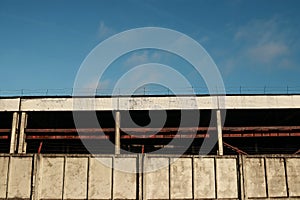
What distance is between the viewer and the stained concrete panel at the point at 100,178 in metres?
12.4

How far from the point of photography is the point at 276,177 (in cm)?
1305

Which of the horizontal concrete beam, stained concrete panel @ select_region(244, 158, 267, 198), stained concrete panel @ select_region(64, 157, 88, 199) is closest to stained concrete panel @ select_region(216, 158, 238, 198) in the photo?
stained concrete panel @ select_region(244, 158, 267, 198)

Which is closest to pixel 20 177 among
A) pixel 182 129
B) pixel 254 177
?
pixel 254 177

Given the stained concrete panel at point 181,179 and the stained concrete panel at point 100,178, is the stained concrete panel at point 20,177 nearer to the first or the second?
the stained concrete panel at point 100,178

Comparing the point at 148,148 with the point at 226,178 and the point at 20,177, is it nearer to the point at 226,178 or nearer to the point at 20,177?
the point at 226,178

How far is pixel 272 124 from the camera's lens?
2888 cm

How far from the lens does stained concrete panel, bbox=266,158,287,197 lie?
12.9 m

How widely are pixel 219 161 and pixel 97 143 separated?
44.2 feet

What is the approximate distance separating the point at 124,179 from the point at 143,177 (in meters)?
0.77

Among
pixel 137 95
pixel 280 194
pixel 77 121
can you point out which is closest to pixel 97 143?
pixel 77 121

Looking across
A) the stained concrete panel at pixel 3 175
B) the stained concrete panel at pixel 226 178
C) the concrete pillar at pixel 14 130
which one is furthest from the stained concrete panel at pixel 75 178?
the concrete pillar at pixel 14 130

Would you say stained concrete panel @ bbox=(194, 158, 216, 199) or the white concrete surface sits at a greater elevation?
the white concrete surface

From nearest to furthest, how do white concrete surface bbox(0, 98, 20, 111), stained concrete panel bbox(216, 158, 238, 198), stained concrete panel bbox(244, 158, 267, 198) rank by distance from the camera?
stained concrete panel bbox(216, 158, 238, 198) < stained concrete panel bbox(244, 158, 267, 198) < white concrete surface bbox(0, 98, 20, 111)

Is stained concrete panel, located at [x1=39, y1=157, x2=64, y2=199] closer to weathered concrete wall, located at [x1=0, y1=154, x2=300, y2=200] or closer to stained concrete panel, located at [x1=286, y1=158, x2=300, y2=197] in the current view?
weathered concrete wall, located at [x1=0, y1=154, x2=300, y2=200]
